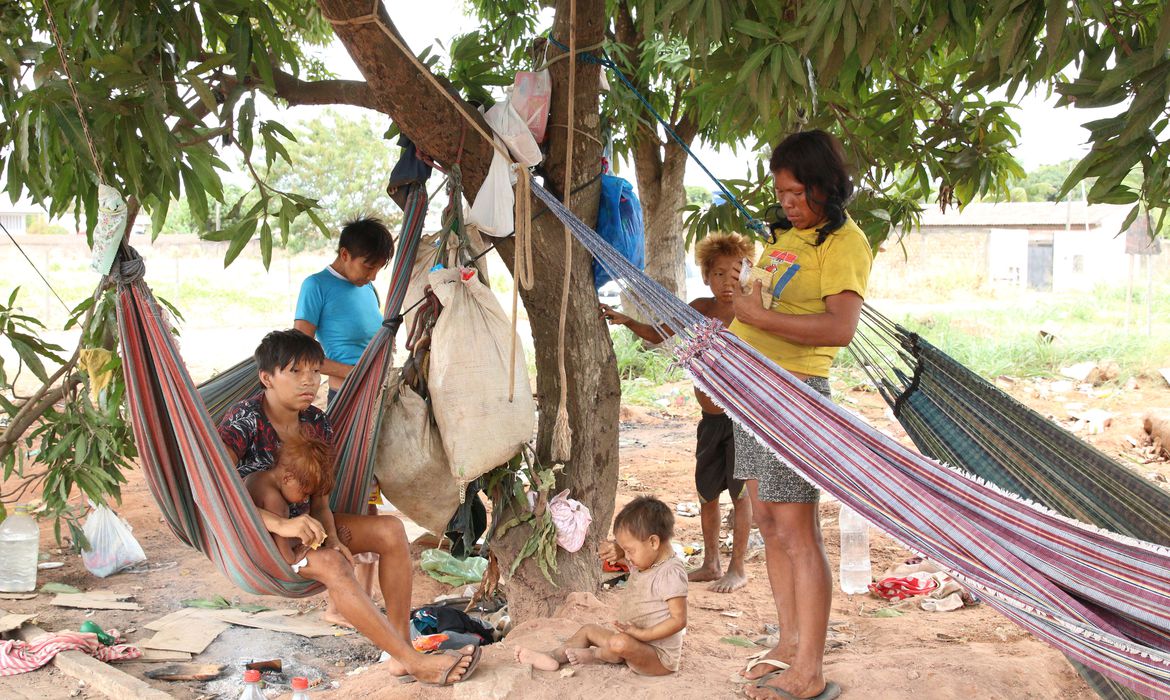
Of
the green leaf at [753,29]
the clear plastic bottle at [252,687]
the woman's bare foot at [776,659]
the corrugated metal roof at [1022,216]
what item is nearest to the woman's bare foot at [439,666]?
the clear plastic bottle at [252,687]

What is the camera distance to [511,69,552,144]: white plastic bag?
8.08ft

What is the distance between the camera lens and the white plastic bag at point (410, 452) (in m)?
2.39

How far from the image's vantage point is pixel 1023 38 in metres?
1.55

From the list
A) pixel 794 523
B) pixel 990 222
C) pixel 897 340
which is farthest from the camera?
pixel 990 222

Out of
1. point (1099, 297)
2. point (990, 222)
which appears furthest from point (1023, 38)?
point (990, 222)

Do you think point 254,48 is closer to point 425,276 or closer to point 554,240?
point 425,276

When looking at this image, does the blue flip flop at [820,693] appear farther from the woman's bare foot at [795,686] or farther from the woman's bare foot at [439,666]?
the woman's bare foot at [439,666]

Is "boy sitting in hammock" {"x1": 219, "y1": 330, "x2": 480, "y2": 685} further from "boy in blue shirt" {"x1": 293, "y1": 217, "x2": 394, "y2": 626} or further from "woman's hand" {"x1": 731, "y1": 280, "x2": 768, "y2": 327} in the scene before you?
"woman's hand" {"x1": 731, "y1": 280, "x2": 768, "y2": 327}

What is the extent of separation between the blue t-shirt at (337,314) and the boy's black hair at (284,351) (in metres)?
0.54

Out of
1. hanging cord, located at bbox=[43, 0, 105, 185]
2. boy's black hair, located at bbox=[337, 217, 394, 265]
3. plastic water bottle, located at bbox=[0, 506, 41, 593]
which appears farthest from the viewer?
plastic water bottle, located at bbox=[0, 506, 41, 593]

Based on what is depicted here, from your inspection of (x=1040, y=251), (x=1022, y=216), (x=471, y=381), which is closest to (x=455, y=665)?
(x=471, y=381)

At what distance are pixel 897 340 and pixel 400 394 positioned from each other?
1.21m

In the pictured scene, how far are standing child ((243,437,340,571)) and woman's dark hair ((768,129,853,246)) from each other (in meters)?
A: 1.20

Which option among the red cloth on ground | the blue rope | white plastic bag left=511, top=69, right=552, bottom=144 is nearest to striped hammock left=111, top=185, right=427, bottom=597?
the red cloth on ground
